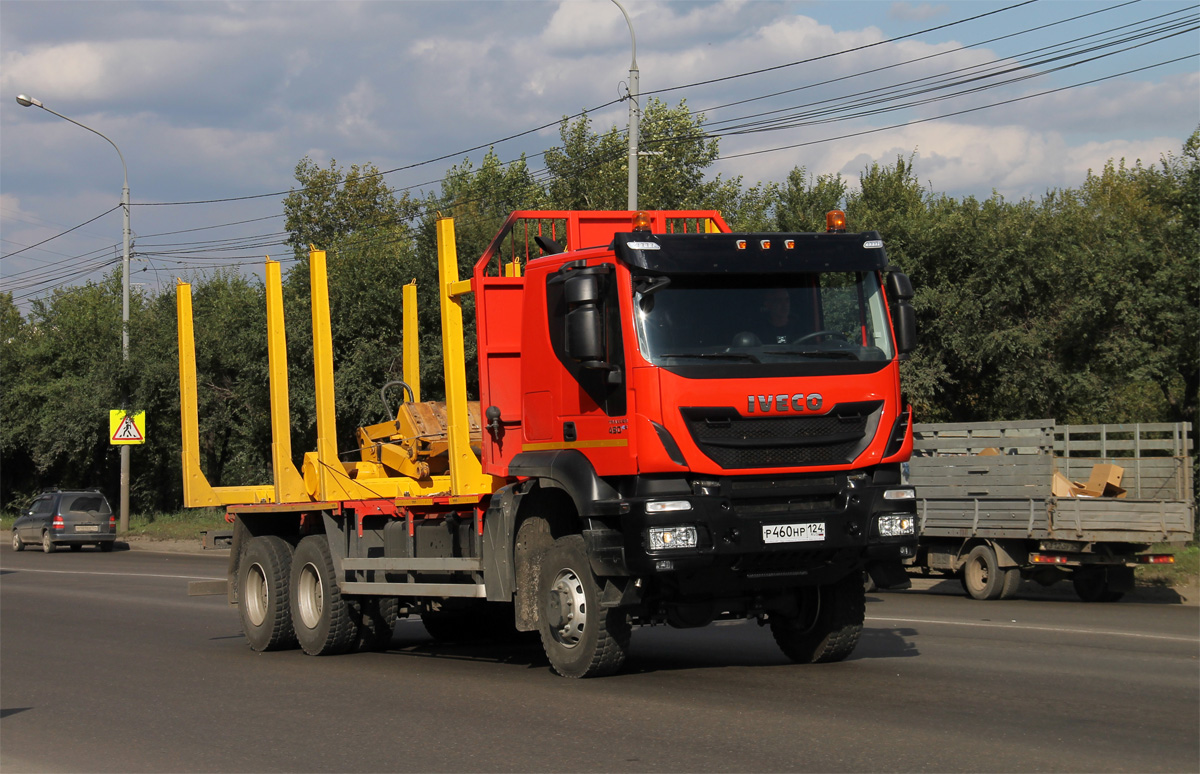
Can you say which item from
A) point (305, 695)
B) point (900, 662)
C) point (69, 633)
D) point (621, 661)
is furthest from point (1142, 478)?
point (69, 633)

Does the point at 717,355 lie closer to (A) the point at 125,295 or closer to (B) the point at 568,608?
(B) the point at 568,608

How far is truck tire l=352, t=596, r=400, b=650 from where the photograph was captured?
460 inches

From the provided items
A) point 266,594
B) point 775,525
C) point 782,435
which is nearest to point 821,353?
point 782,435

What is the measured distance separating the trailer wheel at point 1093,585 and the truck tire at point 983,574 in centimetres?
Answer: 98

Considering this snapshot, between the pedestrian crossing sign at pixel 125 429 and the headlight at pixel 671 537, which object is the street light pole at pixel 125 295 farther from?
the headlight at pixel 671 537

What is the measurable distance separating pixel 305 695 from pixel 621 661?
231 centimetres

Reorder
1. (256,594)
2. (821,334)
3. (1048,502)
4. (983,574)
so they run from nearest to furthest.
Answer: (821,334) → (256,594) → (1048,502) → (983,574)

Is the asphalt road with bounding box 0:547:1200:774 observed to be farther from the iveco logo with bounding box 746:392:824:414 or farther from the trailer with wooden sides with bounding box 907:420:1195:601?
the iveco logo with bounding box 746:392:824:414

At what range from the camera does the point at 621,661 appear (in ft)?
29.3

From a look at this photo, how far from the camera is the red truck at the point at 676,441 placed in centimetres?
826

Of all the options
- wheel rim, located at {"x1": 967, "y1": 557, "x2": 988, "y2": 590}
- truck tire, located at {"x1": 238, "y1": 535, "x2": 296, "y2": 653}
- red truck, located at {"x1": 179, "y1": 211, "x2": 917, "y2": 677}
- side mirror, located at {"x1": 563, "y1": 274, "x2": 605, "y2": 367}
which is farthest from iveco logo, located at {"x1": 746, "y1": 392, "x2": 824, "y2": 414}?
wheel rim, located at {"x1": 967, "y1": 557, "x2": 988, "y2": 590}

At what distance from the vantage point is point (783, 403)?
8.37 meters

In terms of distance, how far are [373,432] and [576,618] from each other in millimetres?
4161

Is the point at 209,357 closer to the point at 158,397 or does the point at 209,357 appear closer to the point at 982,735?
the point at 158,397
